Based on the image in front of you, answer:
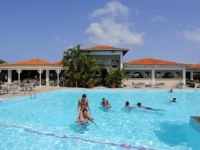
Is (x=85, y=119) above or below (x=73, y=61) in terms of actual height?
below

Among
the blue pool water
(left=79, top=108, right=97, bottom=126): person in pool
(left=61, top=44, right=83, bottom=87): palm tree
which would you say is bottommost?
the blue pool water

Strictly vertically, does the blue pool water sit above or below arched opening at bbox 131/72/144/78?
below

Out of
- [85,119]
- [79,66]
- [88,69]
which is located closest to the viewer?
[85,119]

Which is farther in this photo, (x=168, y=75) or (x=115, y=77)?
(x=168, y=75)

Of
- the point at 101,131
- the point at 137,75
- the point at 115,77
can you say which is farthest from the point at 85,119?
the point at 137,75

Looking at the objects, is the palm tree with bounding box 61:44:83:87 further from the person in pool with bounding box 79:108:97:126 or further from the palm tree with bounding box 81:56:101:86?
the person in pool with bounding box 79:108:97:126

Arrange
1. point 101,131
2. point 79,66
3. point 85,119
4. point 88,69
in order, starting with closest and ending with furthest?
point 101,131 < point 85,119 < point 88,69 < point 79,66

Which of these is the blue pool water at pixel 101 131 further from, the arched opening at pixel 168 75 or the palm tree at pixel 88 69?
the arched opening at pixel 168 75

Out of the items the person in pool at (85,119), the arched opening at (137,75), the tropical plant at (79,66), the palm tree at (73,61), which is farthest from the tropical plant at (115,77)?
the person in pool at (85,119)

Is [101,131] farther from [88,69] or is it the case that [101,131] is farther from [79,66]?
[79,66]

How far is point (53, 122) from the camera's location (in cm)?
857

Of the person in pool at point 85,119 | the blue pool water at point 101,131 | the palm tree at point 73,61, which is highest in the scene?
the palm tree at point 73,61

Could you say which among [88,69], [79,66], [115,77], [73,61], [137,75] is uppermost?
[73,61]

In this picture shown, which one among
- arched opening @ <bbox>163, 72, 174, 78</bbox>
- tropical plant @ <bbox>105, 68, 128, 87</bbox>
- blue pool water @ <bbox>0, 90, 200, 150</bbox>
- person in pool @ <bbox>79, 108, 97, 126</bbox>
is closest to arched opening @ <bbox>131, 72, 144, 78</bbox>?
arched opening @ <bbox>163, 72, 174, 78</bbox>
